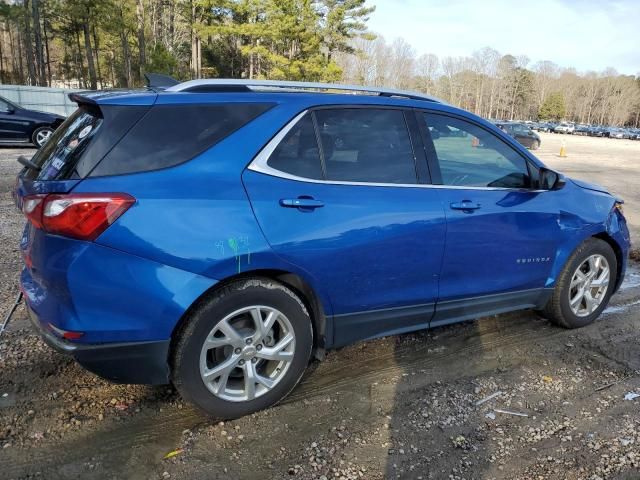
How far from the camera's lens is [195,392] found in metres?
2.73

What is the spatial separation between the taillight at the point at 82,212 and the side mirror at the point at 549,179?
2879 millimetres

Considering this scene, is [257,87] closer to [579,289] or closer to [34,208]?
[34,208]

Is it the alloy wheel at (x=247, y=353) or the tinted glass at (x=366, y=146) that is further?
the tinted glass at (x=366, y=146)

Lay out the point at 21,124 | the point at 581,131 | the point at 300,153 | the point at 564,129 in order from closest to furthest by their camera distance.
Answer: the point at 300,153 → the point at 21,124 → the point at 581,131 → the point at 564,129

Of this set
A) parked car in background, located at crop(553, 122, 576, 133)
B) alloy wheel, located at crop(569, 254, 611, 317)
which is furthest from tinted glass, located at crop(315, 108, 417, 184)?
parked car in background, located at crop(553, 122, 576, 133)

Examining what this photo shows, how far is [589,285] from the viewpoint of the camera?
430 cm

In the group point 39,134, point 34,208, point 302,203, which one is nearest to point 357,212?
point 302,203

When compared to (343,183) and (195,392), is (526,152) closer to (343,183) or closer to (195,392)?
(343,183)

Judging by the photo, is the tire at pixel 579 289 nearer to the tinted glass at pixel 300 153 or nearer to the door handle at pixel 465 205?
the door handle at pixel 465 205

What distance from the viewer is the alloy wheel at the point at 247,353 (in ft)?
9.01

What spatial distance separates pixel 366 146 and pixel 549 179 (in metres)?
1.56

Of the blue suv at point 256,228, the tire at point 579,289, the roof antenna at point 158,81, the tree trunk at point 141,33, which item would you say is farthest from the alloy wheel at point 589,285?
the tree trunk at point 141,33

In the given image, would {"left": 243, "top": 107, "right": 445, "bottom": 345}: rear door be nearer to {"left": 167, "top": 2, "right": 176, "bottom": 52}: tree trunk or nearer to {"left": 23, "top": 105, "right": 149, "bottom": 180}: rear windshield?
{"left": 23, "top": 105, "right": 149, "bottom": 180}: rear windshield

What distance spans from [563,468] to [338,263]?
1534mm
